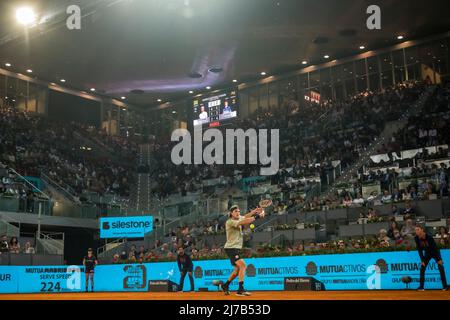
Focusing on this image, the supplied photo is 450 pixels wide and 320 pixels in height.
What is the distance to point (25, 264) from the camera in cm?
2466

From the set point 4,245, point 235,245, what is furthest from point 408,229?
point 4,245

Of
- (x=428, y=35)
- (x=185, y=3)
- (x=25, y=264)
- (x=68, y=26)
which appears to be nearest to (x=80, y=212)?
(x=25, y=264)

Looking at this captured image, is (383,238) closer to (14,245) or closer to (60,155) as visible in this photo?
(14,245)

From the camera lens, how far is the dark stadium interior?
933 inches

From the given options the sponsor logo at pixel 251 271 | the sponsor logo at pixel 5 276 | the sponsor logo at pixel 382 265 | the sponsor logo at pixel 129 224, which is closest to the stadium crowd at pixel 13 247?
the sponsor logo at pixel 5 276

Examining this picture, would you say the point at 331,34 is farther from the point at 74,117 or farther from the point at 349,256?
the point at 74,117

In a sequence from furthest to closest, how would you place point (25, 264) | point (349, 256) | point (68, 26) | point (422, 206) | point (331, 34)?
point (331, 34)
point (68, 26)
point (25, 264)
point (422, 206)
point (349, 256)

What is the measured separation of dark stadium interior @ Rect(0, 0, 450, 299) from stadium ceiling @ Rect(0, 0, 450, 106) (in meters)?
0.14

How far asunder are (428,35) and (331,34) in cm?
684

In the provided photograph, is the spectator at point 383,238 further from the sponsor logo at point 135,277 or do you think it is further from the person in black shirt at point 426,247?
the sponsor logo at point 135,277

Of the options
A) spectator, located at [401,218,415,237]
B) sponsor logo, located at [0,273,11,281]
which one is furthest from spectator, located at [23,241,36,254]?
spectator, located at [401,218,415,237]

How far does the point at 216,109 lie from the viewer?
132 ft

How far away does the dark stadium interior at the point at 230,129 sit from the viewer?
23703 millimetres

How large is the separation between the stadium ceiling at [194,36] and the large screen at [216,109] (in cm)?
137
